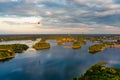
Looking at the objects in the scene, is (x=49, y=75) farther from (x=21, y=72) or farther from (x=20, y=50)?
(x=20, y=50)

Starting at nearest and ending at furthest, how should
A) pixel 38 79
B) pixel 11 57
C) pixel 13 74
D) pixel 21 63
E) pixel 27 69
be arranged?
pixel 38 79
pixel 13 74
pixel 27 69
pixel 21 63
pixel 11 57

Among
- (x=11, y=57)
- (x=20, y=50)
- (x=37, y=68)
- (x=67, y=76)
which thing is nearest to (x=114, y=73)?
(x=67, y=76)

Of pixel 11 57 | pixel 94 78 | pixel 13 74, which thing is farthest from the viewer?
pixel 11 57

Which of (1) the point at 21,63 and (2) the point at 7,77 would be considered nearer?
(2) the point at 7,77

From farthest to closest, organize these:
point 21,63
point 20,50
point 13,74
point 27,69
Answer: point 20,50
point 21,63
point 27,69
point 13,74

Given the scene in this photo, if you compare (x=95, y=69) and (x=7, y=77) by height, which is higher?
(x=95, y=69)

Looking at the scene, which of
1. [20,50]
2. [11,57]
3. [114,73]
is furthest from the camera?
[20,50]

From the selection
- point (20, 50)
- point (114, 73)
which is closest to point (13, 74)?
point (114, 73)

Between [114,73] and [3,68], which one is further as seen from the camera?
[3,68]

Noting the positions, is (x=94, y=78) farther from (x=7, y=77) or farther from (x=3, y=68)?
(x=3, y=68)
